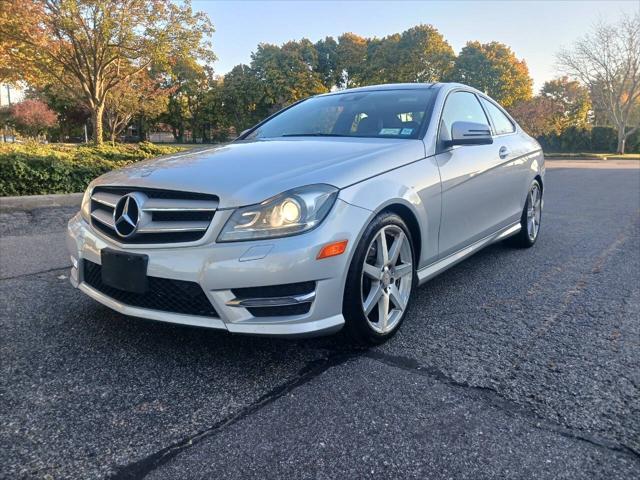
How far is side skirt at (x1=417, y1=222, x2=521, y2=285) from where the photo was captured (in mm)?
3082

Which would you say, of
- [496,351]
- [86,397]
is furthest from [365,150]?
[86,397]

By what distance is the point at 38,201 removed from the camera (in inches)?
293

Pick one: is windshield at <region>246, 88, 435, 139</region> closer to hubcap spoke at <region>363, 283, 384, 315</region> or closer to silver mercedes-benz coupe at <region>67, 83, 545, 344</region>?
silver mercedes-benz coupe at <region>67, 83, 545, 344</region>

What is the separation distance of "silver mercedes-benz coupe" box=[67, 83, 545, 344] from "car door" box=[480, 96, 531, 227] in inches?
30.0

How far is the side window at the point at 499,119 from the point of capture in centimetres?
446

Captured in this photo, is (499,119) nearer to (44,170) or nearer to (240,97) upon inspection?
(44,170)

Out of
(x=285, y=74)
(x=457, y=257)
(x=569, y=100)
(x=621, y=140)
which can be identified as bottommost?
(x=457, y=257)

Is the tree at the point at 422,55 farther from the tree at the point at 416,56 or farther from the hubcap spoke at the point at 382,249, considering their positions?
the hubcap spoke at the point at 382,249

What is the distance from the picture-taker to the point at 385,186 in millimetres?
2639

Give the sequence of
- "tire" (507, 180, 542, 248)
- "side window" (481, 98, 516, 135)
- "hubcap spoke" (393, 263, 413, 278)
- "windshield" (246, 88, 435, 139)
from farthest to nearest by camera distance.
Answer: "tire" (507, 180, 542, 248), "side window" (481, 98, 516, 135), "windshield" (246, 88, 435, 139), "hubcap spoke" (393, 263, 413, 278)

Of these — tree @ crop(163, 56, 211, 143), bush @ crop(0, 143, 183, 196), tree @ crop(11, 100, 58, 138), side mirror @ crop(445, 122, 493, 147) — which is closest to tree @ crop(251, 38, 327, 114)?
tree @ crop(163, 56, 211, 143)

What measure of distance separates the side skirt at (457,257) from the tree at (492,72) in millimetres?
38448

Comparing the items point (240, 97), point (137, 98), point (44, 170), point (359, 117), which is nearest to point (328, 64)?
point (240, 97)

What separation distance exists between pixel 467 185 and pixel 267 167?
1.59 metres
